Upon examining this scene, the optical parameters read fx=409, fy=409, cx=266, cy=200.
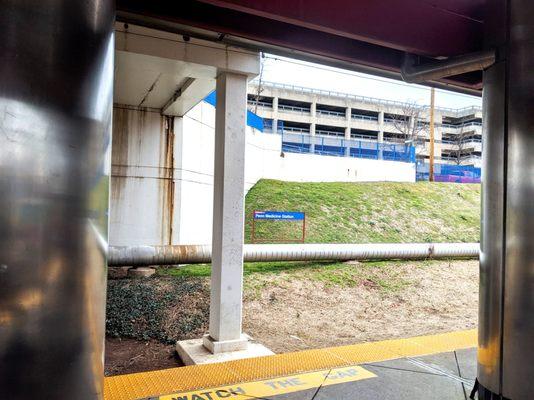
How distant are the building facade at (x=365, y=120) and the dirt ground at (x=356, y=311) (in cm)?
4427

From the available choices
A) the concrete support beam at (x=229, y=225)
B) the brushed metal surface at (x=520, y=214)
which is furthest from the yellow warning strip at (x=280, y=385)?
the concrete support beam at (x=229, y=225)

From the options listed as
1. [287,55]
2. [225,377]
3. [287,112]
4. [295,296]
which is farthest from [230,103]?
[287,112]

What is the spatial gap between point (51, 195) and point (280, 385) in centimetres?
323

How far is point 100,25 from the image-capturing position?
1.65 meters

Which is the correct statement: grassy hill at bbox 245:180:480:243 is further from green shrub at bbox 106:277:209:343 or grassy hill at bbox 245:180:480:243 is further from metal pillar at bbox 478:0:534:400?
metal pillar at bbox 478:0:534:400

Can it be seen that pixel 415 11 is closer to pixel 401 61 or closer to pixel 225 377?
pixel 401 61

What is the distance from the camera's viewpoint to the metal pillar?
3117 mm

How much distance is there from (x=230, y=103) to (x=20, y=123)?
4.70 m

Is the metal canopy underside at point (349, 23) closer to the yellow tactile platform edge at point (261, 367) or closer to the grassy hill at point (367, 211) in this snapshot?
the yellow tactile platform edge at point (261, 367)

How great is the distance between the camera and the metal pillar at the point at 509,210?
3.12 m

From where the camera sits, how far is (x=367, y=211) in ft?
60.6

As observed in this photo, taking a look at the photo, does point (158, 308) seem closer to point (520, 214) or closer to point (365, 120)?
point (520, 214)

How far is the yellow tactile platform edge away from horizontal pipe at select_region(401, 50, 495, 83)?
3.18m

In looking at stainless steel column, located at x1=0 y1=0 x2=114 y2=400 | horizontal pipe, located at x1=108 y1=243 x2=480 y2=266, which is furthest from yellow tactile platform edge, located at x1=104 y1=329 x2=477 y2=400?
horizontal pipe, located at x1=108 y1=243 x2=480 y2=266
